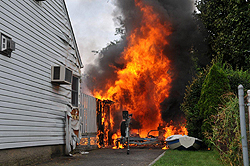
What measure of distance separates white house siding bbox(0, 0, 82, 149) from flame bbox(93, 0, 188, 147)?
6.88 meters

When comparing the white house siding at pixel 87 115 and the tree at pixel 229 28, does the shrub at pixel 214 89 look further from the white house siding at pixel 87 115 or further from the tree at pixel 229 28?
the tree at pixel 229 28

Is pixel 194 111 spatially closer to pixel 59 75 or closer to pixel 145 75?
pixel 145 75

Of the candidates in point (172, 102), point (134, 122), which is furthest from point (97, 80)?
point (172, 102)

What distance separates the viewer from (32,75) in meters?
8.38

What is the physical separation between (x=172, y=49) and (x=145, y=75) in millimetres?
2443

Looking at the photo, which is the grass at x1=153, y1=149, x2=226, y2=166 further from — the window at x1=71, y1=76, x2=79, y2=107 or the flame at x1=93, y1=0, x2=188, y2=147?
the flame at x1=93, y1=0, x2=188, y2=147

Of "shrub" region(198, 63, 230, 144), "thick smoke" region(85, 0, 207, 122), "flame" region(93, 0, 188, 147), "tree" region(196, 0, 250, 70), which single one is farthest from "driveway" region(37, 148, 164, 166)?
"tree" region(196, 0, 250, 70)

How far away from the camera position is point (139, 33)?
1770cm

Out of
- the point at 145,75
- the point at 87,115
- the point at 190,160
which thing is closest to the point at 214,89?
the point at 190,160

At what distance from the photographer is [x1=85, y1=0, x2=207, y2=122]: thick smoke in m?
16.8

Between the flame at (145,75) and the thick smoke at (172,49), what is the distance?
357mm

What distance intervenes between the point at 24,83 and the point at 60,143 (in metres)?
3.17

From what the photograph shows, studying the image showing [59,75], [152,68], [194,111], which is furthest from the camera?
[152,68]

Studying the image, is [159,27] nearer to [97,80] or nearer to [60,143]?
[97,80]
